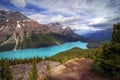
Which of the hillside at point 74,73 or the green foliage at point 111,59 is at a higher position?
the green foliage at point 111,59

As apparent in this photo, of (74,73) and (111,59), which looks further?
(74,73)

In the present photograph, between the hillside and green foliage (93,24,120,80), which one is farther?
the hillside

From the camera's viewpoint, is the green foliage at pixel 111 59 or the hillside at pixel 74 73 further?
the hillside at pixel 74 73

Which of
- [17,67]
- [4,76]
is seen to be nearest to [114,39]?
[4,76]

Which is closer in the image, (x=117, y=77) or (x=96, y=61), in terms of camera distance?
(x=117, y=77)

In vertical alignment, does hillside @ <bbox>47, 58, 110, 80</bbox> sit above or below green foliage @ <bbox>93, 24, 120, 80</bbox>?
below

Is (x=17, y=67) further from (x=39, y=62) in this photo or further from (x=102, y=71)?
(x=102, y=71)

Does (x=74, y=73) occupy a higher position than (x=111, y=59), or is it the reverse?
(x=111, y=59)

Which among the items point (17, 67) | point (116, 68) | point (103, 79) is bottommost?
point (17, 67)
